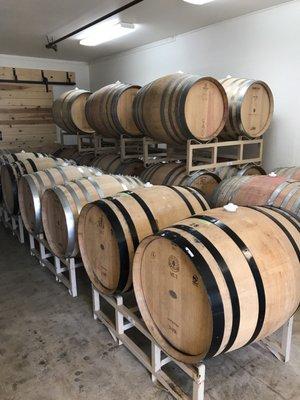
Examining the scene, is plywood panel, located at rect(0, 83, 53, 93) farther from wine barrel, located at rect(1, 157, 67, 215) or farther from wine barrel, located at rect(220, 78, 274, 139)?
wine barrel, located at rect(220, 78, 274, 139)

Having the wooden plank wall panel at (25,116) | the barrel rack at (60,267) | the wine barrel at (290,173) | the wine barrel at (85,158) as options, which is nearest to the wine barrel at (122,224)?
the barrel rack at (60,267)

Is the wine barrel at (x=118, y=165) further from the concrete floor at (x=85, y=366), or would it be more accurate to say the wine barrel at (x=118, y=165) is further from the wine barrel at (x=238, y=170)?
the concrete floor at (x=85, y=366)

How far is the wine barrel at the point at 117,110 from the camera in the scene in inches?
182

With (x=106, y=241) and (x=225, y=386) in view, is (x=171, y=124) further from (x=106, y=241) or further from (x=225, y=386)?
(x=225, y=386)

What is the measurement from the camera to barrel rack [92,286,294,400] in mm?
1807

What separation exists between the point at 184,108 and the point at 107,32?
2.76 m

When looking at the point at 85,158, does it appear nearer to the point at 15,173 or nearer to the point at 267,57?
the point at 15,173

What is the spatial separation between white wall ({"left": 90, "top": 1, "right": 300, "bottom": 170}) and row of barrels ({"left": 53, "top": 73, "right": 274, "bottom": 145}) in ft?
1.11

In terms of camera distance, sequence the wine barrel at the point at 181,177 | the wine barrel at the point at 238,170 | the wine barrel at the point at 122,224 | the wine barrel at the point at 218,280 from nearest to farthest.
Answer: the wine barrel at the point at 218,280, the wine barrel at the point at 122,224, the wine barrel at the point at 181,177, the wine barrel at the point at 238,170

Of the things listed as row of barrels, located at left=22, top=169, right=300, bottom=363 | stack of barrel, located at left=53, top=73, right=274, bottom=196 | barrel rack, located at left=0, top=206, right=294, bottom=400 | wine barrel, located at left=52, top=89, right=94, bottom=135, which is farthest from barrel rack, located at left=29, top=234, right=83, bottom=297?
wine barrel, located at left=52, top=89, right=94, bottom=135

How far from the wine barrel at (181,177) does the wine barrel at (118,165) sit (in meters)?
0.55

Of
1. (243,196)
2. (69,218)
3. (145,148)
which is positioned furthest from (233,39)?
(69,218)

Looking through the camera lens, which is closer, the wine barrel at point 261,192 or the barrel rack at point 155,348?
the barrel rack at point 155,348

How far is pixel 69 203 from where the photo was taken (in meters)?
2.75
